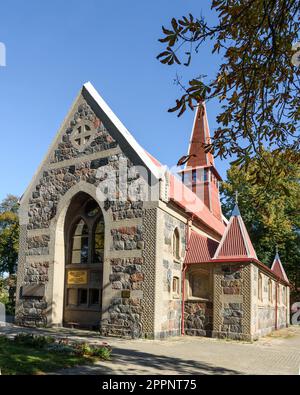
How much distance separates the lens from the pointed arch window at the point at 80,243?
18609mm

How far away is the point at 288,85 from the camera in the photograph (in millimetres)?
6457

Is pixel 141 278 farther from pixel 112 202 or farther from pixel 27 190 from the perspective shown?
pixel 27 190

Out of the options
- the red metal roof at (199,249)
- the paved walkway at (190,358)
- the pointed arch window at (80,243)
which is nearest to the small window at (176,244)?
the red metal roof at (199,249)

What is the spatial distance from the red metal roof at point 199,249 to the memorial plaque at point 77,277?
14.3ft

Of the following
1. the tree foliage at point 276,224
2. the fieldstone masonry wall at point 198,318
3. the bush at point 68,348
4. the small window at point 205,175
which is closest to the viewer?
the bush at point 68,348

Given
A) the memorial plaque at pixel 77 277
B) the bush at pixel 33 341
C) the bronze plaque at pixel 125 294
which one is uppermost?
the memorial plaque at pixel 77 277

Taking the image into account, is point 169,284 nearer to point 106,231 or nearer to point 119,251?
point 119,251

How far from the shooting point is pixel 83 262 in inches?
728

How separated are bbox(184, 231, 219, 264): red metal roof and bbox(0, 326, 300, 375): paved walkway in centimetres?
339

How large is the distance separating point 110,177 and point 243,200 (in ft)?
63.9

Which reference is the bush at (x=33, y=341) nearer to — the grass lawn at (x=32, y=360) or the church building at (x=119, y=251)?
the grass lawn at (x=32, y=360)
